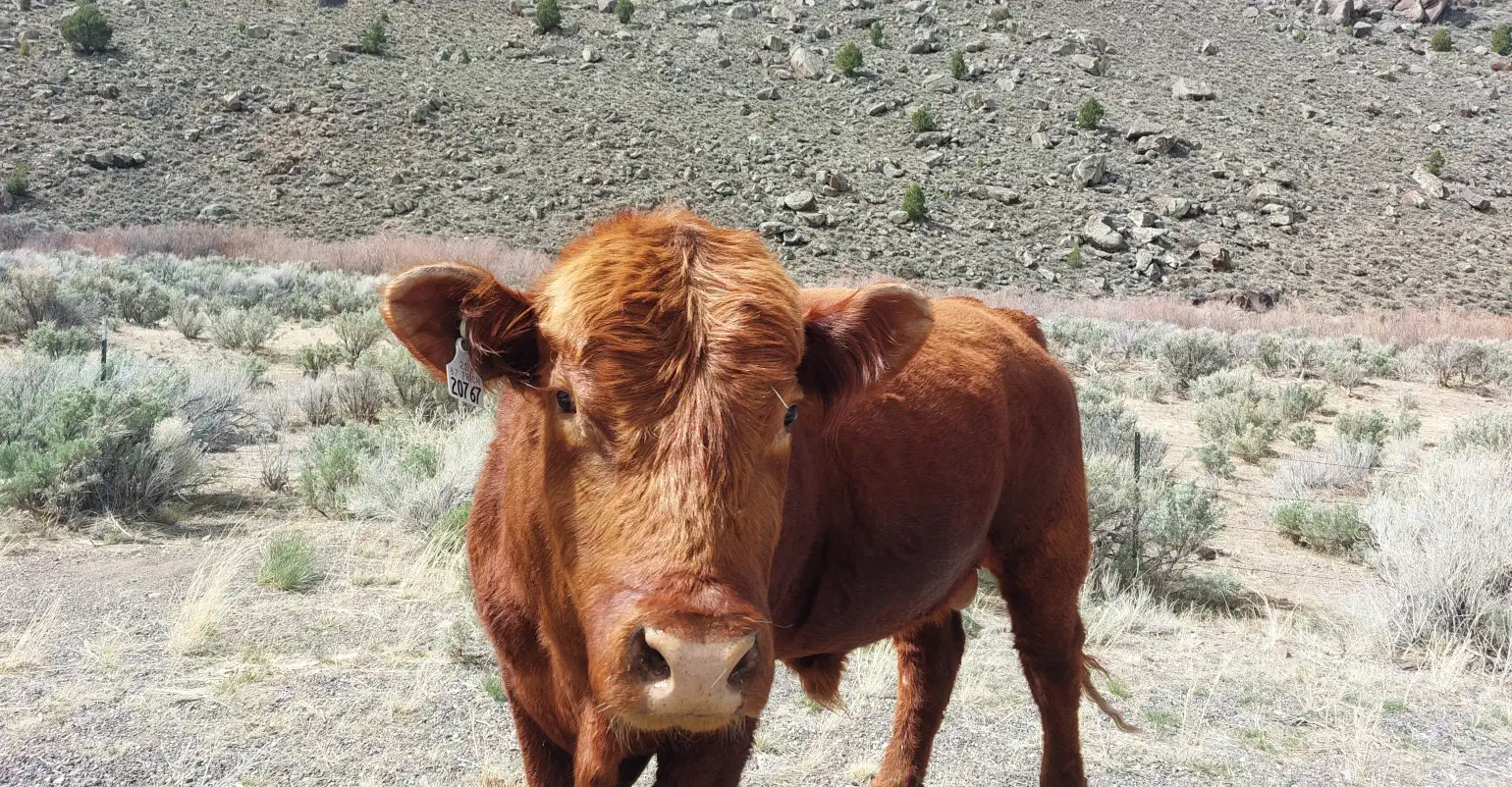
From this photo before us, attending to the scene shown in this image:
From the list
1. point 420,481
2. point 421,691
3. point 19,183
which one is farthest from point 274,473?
point 19,183

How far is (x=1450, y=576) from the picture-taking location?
7.34m

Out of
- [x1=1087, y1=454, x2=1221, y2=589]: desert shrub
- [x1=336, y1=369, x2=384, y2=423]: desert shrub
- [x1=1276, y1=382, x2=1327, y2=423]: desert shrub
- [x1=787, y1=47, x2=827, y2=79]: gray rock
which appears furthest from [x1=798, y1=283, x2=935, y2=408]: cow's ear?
[x1=787, y1=47, x2=827, y2=79]: gray rock

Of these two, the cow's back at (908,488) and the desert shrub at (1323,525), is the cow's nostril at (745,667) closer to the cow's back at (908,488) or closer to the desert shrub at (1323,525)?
the cow's back at (908,488)

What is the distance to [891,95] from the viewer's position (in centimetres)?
5453

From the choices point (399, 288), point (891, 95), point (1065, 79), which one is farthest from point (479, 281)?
point (1065, 79)

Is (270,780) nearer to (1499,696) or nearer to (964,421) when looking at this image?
(964,421)

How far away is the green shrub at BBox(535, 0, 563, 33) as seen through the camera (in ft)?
192

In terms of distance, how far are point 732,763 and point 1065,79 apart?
2276 inches

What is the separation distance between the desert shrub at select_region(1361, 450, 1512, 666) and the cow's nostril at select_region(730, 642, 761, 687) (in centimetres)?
663

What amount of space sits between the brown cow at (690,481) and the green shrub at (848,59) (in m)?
54.4

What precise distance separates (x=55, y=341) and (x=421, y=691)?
11.3 meters

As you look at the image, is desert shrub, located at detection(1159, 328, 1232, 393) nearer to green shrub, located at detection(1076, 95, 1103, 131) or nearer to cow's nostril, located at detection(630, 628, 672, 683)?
cow's nostril, located at detection(630, 628, 672, 683)

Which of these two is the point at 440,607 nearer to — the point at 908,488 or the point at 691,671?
the point at 908,488

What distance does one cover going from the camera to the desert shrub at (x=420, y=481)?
27.3 ft
